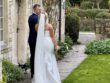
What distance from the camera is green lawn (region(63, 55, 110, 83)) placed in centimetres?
1260

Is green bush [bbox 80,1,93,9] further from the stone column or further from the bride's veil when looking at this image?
the bride's veil

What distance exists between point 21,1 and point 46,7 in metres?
2.89

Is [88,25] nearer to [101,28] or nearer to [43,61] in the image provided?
[101,28]

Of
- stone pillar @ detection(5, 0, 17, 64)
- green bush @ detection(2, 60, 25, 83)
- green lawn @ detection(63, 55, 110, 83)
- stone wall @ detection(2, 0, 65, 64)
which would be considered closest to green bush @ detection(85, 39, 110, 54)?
green lawn @ detection(63, 55, 110, 83)

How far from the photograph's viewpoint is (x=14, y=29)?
45.1ft

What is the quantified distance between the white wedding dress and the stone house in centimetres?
246

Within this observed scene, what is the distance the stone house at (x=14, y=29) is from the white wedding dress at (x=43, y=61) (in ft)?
8.07

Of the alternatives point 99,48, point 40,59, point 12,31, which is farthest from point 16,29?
point 99,48

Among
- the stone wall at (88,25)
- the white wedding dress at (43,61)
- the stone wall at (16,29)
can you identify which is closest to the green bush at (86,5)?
the stone wall at (88,25)

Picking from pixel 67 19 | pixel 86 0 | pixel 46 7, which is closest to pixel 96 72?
pixel 46 7

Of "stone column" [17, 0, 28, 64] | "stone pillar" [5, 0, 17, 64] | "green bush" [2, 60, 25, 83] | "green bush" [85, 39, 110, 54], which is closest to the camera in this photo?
"green bush" [2, 60, 25, 83]

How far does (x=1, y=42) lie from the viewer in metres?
12.5

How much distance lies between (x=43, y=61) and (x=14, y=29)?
12.7 feet

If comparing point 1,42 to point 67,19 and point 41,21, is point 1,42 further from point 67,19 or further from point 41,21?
point 67,19
